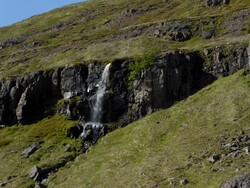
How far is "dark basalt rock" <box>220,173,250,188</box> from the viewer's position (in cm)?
2774

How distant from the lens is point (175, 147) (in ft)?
131

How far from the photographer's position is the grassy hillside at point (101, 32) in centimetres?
7500

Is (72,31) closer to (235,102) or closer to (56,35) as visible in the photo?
(56,35)

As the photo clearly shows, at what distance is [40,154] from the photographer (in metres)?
50.8

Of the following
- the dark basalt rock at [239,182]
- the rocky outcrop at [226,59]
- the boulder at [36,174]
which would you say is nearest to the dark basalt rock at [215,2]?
the rocky outcrop at [226,59]

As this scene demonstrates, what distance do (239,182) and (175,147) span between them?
1220 cm

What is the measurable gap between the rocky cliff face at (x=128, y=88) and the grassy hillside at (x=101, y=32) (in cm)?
475

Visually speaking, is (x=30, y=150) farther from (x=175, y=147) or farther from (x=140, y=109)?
(x=175, y=147)

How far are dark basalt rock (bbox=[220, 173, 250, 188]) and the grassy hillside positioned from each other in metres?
37.2

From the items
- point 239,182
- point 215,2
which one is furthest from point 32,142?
point 215,2

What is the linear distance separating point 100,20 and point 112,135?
88.2 metres

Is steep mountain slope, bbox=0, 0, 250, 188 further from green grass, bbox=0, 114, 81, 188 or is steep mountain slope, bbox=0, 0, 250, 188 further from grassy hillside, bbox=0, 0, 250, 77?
grassy hillside, bbox=0, 0, 250, 77

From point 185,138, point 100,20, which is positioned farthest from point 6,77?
point 100,20

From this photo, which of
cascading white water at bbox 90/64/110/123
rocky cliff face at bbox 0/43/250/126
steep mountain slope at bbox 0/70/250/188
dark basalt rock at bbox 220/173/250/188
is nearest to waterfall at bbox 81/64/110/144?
cascading white water at bbox 90/64/110/123
